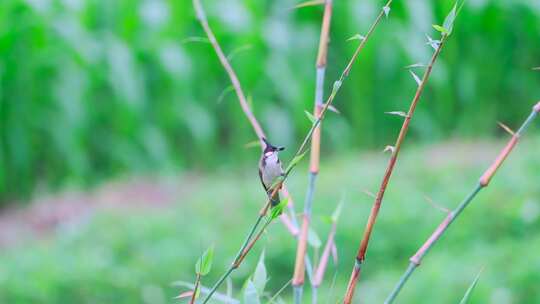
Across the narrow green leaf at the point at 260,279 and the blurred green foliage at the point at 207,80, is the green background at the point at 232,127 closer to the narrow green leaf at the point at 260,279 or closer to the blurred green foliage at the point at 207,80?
the blurred green foliage at the point at 207,80

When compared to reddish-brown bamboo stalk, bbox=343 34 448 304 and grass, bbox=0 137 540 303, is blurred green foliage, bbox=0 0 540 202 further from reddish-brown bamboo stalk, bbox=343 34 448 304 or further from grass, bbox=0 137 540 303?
reddish-brown bamboo stalk, bbox=343 34 448 304

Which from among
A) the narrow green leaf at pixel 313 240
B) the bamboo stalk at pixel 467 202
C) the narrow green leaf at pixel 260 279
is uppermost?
the narrow green leaf at pixel 313 240

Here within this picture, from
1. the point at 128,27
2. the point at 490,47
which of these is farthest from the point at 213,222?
the point at 490,47

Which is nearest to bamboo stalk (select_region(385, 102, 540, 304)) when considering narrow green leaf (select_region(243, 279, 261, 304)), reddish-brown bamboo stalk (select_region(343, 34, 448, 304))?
reddish-brown bamboo stalk (select_region(343, 34, 448, 304))

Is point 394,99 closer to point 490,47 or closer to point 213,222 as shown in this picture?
point 490,47

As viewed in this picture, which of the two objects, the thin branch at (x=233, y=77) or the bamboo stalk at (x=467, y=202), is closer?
the bamboo stalk at (x=467, y=202)

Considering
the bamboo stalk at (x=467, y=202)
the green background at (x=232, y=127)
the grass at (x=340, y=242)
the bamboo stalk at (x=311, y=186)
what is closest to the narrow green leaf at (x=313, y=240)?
the bamboo stalk at (x=311, y=186)
